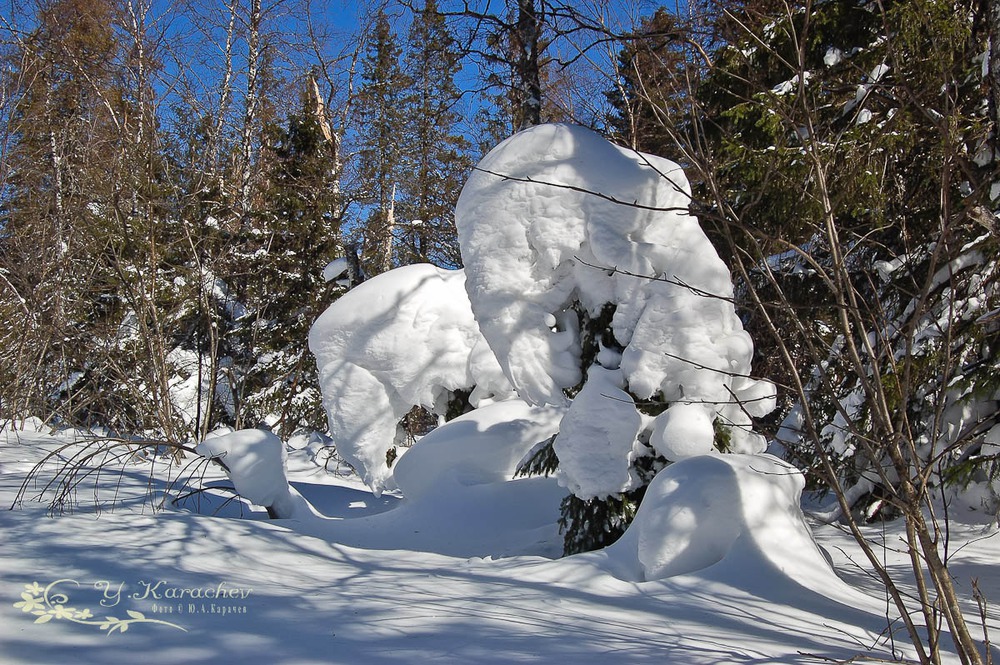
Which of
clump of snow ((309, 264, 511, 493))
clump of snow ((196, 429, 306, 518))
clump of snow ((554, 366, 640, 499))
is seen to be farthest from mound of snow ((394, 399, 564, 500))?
clump of snow ((554, 366, 640, 499))

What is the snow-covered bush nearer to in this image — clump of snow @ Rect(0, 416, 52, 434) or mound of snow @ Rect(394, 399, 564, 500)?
mound of snow @ Rect(394, 399, 564, 500)

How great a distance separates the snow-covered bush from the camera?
4754mm

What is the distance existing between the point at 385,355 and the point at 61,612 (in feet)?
16.1

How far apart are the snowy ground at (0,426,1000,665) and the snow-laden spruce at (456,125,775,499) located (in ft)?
3.22

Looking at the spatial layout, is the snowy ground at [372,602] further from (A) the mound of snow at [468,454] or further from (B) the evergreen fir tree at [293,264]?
(B) the evergreen fir tree at [293,264]

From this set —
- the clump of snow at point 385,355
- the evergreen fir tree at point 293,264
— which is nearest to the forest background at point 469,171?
the evergreen fir tree at point 293,264

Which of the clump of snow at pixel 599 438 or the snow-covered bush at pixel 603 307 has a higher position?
the snow-covered bush at pixel 603 307

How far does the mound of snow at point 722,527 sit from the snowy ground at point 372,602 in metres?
0.08

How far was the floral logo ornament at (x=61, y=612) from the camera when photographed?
2559mm

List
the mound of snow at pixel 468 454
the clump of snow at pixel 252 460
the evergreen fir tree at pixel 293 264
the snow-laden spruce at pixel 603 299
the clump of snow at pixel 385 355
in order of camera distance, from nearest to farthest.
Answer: the snow-laden spruce at pixel 603 299 < the clump of snow at pixel 252 460 < the mound of snow at pixel 468 454 < the clump of snow at pixel 385 355 < the evergreen fir tree at pixel 293 264

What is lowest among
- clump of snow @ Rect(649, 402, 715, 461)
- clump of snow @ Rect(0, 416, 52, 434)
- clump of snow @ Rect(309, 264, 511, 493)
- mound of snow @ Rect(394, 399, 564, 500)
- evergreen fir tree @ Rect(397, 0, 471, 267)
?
clump of snow @ Rect(0, 416, 52, 434)

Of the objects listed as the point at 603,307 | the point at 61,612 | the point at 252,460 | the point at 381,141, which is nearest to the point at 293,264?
the point at 381,141

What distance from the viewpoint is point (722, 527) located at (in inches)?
156

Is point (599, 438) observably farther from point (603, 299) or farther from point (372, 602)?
point (372, 602)
